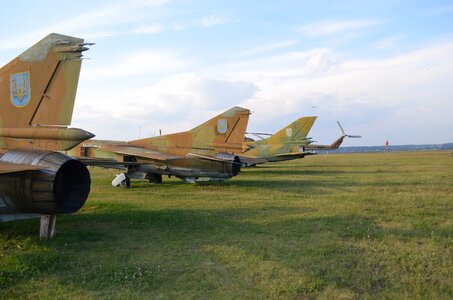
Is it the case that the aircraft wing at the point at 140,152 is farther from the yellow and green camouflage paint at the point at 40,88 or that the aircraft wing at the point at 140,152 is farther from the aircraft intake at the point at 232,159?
the yellow and green camouflage paint at the point at 40,88

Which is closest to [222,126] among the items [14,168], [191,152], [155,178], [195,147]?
[195,147]

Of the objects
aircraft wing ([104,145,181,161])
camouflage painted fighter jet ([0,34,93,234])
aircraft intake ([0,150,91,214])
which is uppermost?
camouflage painted fighter jet ([0,34,93,234])

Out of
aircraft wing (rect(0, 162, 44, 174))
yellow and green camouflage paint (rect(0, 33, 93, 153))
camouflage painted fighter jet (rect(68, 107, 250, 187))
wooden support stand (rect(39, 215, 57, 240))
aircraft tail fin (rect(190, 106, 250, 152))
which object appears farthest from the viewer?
aircraft tail fin (rect(190, 106, 250, 152))

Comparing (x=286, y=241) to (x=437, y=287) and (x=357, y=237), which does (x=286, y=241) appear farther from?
(x=437, y=287)

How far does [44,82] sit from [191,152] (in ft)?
32.8

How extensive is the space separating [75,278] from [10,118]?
3440 millimetres

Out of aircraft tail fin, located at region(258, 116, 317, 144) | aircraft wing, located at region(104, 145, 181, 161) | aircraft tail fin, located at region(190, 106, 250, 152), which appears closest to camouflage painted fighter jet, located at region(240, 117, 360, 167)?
aircraft tail fin, located at region(258, 116, 317, 144)

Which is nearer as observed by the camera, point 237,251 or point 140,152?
point 237,251

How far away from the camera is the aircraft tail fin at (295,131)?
89.5ft

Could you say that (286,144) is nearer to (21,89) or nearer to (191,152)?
(191,152)

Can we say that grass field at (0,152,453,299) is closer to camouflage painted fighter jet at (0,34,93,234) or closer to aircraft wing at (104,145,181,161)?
camouflage painted fighter jet at (0,34,93,234)

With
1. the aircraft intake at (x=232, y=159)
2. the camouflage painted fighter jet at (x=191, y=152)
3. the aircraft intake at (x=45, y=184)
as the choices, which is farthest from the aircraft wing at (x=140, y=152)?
the aircraft intake at (x=45, y=184)

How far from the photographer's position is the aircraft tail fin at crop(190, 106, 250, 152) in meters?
17.2

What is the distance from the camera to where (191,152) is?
1697 cm
